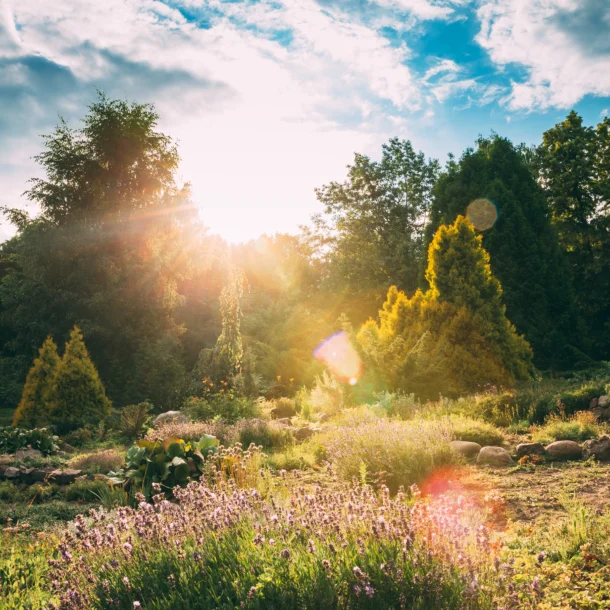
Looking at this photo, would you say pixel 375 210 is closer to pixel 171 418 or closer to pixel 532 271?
pixel 532 271

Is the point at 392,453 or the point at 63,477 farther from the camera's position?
the point at 63,477

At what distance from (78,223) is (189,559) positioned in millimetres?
18256

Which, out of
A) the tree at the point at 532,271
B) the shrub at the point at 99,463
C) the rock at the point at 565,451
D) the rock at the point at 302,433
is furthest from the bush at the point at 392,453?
the tree at the point at 532,271

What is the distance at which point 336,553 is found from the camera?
2.38 meters

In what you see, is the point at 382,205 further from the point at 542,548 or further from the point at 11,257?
the point at 542,548

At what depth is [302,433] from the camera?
27.3 ft

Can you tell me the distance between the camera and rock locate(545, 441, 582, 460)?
570 centimetres

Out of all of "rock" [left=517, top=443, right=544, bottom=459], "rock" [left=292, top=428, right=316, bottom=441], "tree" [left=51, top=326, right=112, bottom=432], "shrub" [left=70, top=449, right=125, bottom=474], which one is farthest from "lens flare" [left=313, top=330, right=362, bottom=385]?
"tree" [left=51, top=326, right=112, bottom=432]

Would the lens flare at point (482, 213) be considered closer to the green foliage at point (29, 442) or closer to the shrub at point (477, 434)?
the shrub at point (477, 434)

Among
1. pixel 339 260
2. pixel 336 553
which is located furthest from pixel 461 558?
pixel 339 260

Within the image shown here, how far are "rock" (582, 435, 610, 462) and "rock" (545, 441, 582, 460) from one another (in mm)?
83

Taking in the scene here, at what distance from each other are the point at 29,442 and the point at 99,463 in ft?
8.54

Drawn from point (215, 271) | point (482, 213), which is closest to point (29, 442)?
point (215, 271)

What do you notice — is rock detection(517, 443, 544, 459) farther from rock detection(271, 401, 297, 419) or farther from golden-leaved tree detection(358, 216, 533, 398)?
rock detection(271, 401, 297, 419)
